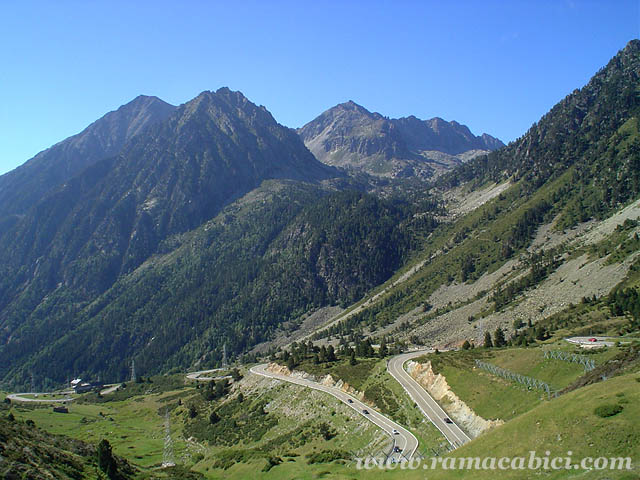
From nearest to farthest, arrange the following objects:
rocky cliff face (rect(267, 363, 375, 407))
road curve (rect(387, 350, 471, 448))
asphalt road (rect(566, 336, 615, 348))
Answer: road curve (rect(387, 350, 471, 448))
asphalt road (rect(566, 336, 615, 348))
rocky cliff face (rect(267, 363, 375, 407))

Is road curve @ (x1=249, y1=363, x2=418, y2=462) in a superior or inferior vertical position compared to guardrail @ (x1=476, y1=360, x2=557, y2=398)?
inferior

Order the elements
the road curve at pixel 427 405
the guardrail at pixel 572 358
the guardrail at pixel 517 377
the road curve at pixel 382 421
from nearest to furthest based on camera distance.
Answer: the guardrail at pixel 572 358, the guardrail at pixel 517 377, the road curve at pixel 382 421, the road curve at pixel 427 405

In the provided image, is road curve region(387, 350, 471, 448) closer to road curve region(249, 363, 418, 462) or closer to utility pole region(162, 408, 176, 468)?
road curve region(249, 363, 418, 462)

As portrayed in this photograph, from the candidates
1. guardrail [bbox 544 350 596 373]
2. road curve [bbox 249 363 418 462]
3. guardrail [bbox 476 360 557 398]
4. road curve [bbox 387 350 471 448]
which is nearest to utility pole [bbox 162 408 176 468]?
road curve [bbox 249 363 418 462]

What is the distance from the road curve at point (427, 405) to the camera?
5631 centimetres

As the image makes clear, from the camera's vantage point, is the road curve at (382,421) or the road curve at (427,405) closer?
the road curve at (382,421)

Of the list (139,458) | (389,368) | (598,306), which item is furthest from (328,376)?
(598,306)

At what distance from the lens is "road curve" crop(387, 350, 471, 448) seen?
185 ft

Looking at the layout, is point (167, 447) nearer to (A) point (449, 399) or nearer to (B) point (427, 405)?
(B) point (427, 405)

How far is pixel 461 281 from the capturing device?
189 m

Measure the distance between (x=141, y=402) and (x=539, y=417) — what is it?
156m

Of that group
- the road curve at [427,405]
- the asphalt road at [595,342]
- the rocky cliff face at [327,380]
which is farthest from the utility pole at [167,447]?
the asphalt road at [595,342]

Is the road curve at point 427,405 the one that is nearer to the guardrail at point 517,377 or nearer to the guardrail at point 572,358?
the guardrail at point 517,377

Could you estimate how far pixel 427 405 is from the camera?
68625mm
